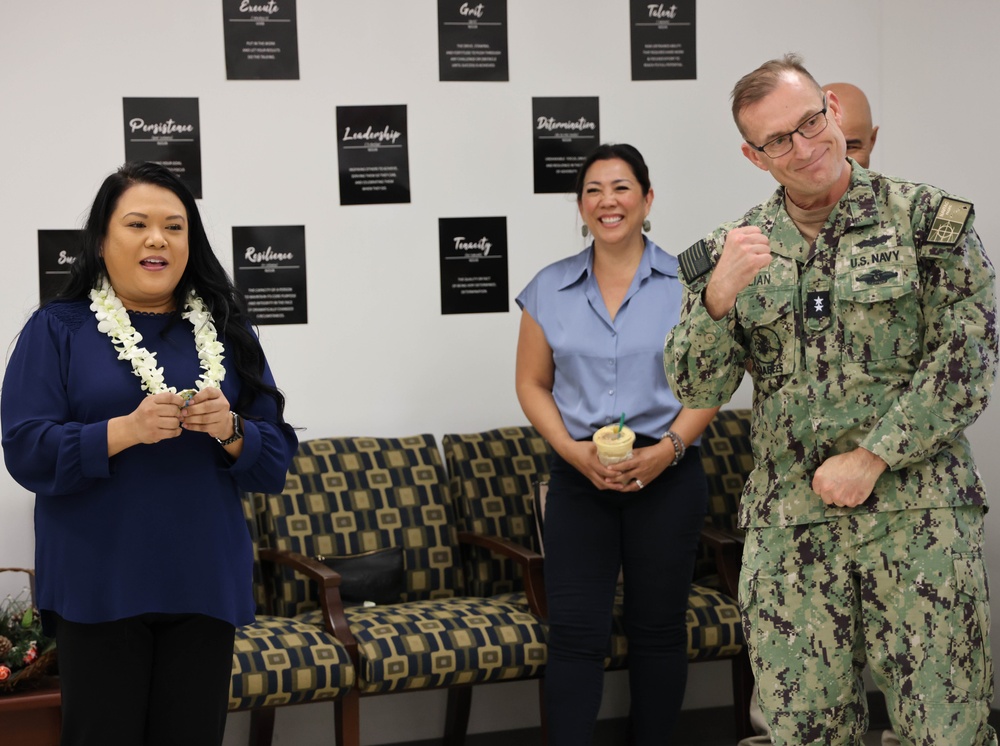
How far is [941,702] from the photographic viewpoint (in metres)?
2.28

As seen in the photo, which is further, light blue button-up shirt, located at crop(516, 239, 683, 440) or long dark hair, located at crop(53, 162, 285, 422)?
light blue button-up shirt, located at crop(516, 239, 683, 440)

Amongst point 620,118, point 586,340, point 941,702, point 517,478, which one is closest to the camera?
point 941,702

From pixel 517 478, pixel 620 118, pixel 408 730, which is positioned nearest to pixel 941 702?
pixel 517 478

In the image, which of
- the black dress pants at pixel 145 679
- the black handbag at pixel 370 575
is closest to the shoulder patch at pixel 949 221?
the black dress pants at pixel 145 679

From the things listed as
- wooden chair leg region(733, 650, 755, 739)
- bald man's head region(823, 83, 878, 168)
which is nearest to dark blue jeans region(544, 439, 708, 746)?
wooden chair leg region(733, 650, 755, 739)

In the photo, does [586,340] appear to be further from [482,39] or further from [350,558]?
[482,39]

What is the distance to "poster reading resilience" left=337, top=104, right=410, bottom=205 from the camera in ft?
14.6

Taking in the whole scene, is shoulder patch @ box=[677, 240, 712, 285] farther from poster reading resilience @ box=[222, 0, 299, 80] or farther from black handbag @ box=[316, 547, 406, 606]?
poster reading resilience @ box=[222, 0, 299, 80]

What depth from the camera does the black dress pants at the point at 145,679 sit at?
2.44 meters

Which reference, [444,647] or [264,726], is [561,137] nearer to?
[444,647]

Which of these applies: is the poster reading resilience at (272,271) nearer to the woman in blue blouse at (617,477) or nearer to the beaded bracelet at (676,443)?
the woman in blue blouse at (617,477)

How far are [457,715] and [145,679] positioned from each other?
2000 mm

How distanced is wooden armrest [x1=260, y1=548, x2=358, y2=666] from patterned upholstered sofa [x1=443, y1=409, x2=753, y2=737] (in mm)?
589

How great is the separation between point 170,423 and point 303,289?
207 centimetres
